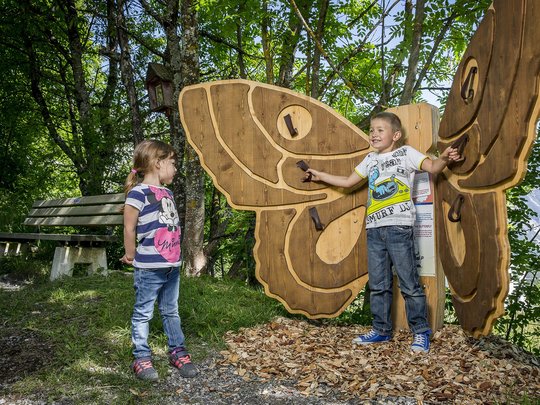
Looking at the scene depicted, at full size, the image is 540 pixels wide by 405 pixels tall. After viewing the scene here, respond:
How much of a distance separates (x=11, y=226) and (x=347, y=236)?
7.74m

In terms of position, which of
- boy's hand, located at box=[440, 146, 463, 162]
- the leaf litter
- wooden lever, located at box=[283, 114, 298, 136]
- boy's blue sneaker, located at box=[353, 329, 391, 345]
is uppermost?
wooden lever, located at box=[283, 114, 298, 136]

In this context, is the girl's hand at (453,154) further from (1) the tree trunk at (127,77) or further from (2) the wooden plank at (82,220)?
(1) the tree trunk at (127,77)

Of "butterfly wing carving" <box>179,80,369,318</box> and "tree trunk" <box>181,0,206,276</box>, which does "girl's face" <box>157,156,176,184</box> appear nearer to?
"butterfly wing carving" <box>179,80,369,318</box>

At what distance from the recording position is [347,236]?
4125 millimetres

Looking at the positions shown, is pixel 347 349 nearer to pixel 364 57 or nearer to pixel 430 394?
pixel 430 394

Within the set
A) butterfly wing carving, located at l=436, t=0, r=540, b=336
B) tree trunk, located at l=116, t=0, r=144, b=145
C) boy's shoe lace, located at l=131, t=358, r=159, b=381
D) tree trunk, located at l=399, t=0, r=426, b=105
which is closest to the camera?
butterfly wing carving, located at l=436, t=0, r=540, b=336

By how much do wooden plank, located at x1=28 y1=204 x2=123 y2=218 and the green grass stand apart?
1.05 m

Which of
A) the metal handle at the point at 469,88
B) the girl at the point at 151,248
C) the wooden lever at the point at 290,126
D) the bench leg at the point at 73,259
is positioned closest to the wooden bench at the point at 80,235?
the bench leg at the point at 73,259

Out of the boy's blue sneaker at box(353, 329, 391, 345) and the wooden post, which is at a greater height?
the wooden post

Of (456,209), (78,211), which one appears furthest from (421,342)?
(78,211)

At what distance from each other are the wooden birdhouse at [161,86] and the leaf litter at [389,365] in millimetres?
3517

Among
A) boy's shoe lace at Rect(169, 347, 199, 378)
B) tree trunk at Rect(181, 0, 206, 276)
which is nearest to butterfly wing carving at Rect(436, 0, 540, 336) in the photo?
boy's shoe lace at Rect(169, 347, 199, 378)

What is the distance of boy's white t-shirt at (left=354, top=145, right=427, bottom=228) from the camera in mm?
3607

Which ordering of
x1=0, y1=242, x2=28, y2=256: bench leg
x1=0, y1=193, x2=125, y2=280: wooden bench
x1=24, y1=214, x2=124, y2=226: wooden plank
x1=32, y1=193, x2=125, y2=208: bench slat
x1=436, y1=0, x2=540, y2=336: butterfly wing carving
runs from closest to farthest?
x1=436, y1=0, x2=540, y2=336: butterfly wing carving, x1=0, y1=193, x2=125, y2=280: wooden bench, x1=24, y1=214, x2=124, y2=226: wooden plank, x1=32, y1=193, x2=125, y2=208: bench slat, x1=0, y1=242, x2=28, y2=256: bench leg
